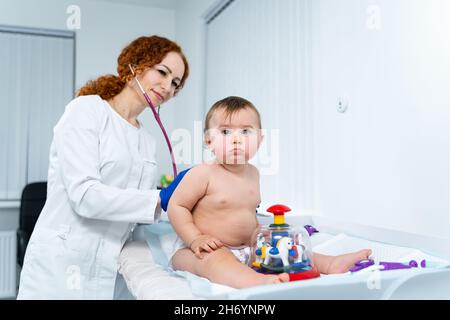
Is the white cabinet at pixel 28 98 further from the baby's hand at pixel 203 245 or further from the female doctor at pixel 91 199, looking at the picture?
the baby's hand at pixel 203 245

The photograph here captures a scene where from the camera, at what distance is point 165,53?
129cm

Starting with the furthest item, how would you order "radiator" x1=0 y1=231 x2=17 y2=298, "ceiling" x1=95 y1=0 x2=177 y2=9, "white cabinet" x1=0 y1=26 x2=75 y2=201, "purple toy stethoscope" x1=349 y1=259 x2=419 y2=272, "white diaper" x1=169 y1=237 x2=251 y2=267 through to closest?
"ceiling" x1=95 y1=0 x2=177 y2=9 < "white cabinet" x1=0 y1=26 x2=75 y2=201 < "radiator" x1=0 y1=231 x2=17 y2=298 < "white diaper" x1=169 y1=237 x2=251 y2=267 < "purple toy stethoscope" x1=349 y1=259 x2=419 y2=272

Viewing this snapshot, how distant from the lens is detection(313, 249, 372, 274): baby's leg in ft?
2.69

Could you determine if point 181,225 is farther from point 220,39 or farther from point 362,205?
point 220,39

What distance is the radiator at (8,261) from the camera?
2.91 m

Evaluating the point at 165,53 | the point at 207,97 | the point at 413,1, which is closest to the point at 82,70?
the point at 207,97

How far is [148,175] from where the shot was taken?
1.27 metres

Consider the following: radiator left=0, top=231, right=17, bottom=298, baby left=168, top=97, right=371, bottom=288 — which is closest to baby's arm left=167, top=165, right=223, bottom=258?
baby left=168, top=97, right=371, bottom=288

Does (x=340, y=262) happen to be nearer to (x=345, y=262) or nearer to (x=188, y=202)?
(x=345, y=262)

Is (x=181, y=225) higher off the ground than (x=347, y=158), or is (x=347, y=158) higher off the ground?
(x=347, y=158)

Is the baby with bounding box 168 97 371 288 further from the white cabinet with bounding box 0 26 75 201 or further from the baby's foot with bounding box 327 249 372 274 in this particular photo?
the white cabinet with bounding box 0 26 75 201

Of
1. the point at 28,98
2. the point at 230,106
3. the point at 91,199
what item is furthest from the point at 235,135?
the point at 28,98

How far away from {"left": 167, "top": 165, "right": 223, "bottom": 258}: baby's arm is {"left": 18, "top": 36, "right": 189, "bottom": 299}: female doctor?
127 mm
